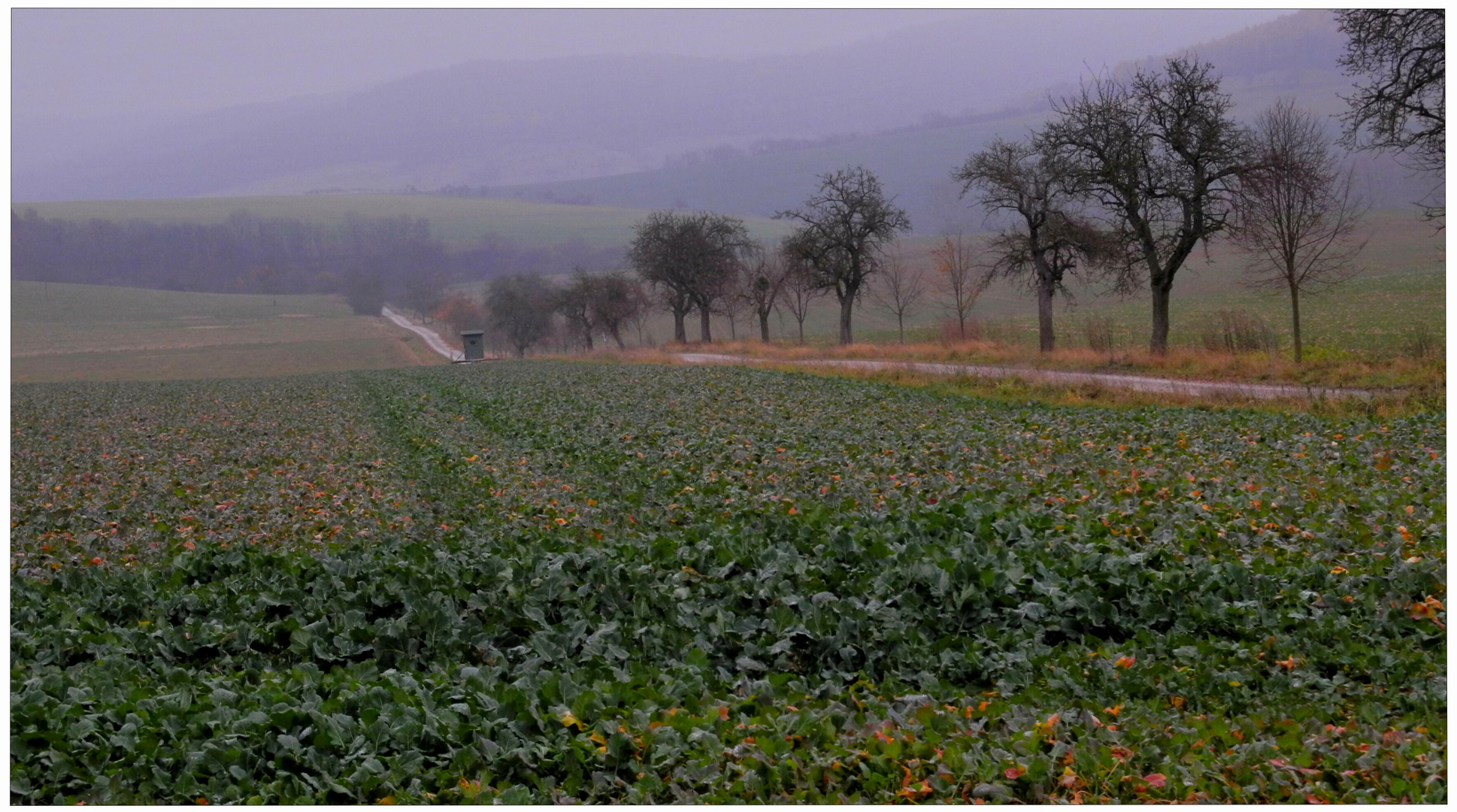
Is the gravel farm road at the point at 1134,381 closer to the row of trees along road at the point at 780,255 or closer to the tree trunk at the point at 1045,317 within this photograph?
the tree trunk at the point at 1045,317

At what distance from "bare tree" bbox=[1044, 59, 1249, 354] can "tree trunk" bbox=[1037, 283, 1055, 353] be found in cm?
496

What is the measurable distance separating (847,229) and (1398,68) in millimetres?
36035

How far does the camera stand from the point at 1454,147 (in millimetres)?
7641

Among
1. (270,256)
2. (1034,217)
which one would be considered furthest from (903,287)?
(270,256)

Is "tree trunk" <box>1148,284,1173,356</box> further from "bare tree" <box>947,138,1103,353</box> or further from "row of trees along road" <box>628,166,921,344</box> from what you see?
"row of trees along road" <box>628,166,921,344</box>

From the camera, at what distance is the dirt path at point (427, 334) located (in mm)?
85656

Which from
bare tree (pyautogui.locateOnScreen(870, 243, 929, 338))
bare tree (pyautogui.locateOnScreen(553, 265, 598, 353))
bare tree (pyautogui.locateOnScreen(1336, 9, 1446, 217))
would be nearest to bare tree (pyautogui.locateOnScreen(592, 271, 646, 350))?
bare tree (pyautogui.locateOnScreen(553, 265, 598, 353))

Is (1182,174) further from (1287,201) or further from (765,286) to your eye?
(765,286)

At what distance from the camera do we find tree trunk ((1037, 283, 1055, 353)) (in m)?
41.7

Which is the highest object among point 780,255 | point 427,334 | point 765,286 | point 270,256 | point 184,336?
point 270,256

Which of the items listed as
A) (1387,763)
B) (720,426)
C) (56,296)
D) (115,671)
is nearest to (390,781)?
(115,671)

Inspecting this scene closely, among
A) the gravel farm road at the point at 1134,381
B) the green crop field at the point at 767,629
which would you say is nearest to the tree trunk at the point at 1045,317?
the gravel farm road at the point at 1134,381

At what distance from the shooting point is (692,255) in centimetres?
7569

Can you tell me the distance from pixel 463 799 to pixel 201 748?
1.75 metres
